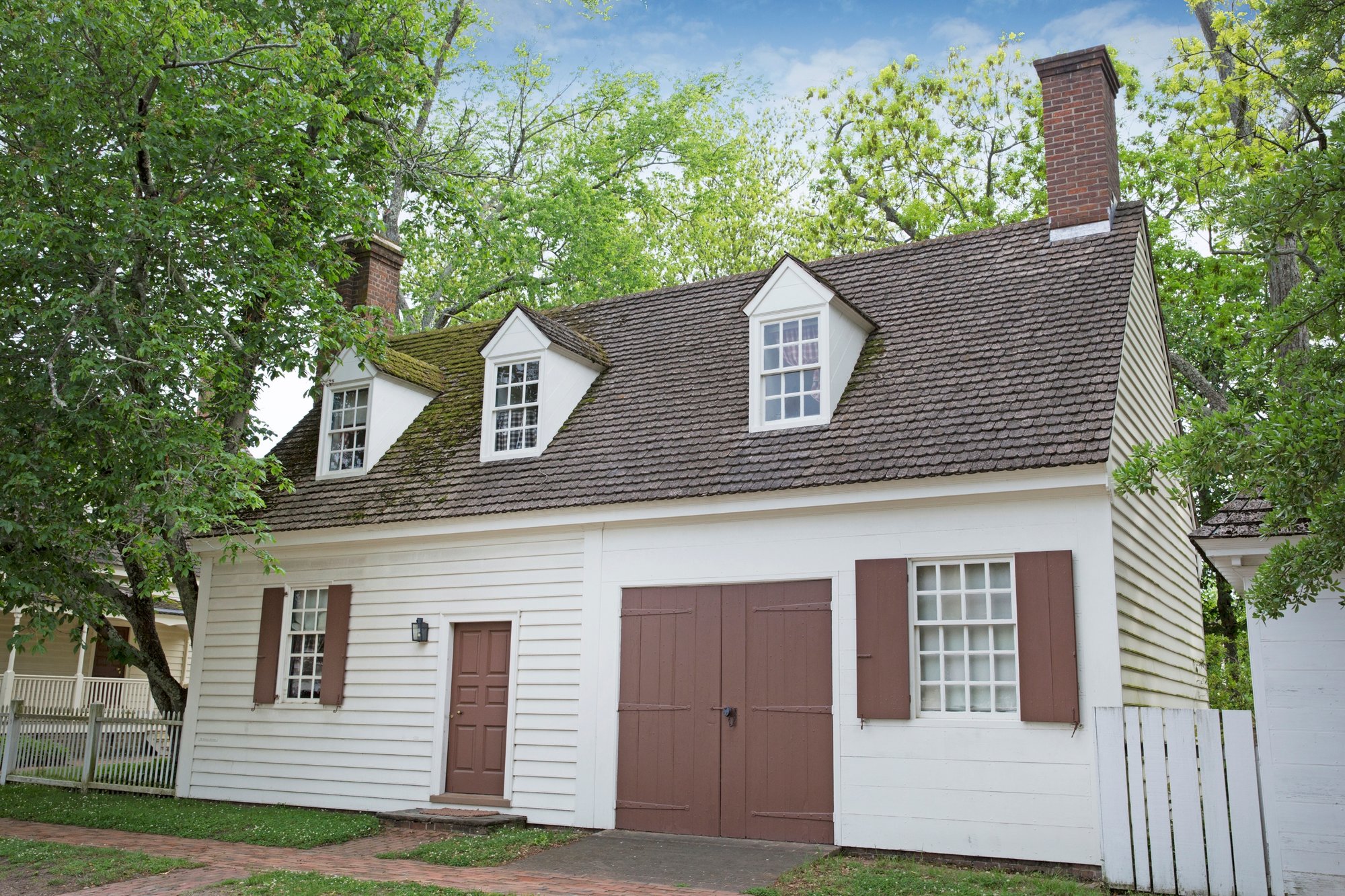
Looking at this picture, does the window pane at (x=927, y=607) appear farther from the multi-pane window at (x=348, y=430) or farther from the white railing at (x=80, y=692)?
the white railing at (x=80, y=692)

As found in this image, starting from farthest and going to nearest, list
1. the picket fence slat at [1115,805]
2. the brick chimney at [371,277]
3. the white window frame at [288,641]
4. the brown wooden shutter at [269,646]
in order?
the brick chimney at [371,277], the brown wooden shutter at [269,646], the white window frame at [288,641], the picket fence slat at [1115,805]

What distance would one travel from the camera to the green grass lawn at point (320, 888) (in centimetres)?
820

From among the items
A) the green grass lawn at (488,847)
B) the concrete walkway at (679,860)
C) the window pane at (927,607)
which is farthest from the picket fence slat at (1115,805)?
the green grass lawn at (488,847)

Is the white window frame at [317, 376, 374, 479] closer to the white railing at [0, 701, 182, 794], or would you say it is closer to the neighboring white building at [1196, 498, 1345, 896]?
the white railing at [0, 701, 182, 794]

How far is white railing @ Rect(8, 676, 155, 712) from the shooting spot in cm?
2098

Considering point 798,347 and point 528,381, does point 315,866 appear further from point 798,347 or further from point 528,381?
point 798,347

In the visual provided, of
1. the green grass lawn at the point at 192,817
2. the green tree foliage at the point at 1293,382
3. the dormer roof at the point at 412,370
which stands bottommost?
the green grass lawn at the point at 192,817

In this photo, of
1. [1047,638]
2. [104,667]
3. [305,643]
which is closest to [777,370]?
[1047,638]

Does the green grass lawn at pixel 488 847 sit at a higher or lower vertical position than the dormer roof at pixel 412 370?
lower

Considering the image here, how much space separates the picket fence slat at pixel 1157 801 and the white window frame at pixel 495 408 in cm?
756

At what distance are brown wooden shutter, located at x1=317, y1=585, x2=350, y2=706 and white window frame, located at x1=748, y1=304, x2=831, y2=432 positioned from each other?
19.0ft

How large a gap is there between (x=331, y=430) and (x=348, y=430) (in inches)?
12.2

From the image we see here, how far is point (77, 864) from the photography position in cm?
959

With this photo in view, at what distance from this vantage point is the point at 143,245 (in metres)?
12.6
